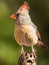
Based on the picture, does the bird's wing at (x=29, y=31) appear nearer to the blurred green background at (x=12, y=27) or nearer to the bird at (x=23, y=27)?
the bird at (x=23, y=27)

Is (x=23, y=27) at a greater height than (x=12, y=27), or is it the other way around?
(x=23, y=27)

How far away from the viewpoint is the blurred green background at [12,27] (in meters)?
4.51

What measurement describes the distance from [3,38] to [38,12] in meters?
0.54

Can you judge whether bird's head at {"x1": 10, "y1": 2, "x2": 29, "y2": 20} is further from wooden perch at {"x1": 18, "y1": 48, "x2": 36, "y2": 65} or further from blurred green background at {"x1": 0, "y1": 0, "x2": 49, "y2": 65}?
blurred green background at {"x1": 0, "y1": 0, "x2": 49, "y2": 65}

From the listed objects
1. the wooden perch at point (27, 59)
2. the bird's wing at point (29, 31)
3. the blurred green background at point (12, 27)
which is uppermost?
the bird's wing at point (29, 31)

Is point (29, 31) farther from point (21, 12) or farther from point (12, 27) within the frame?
point (12, 27)

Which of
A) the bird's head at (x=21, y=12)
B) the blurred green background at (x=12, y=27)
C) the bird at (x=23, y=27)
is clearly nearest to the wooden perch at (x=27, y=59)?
the bird at (x=23, y=27)

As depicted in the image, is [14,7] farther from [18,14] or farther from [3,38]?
[18,14]

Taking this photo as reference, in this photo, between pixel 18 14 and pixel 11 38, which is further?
pixel 11 38

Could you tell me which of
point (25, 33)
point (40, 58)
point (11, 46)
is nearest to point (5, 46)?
point (11, 46)

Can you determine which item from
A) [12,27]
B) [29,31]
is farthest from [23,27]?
[12,27]

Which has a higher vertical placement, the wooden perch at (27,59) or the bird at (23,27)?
the bird at (23,27)

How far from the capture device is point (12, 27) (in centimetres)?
449

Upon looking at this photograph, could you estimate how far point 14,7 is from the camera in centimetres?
471
